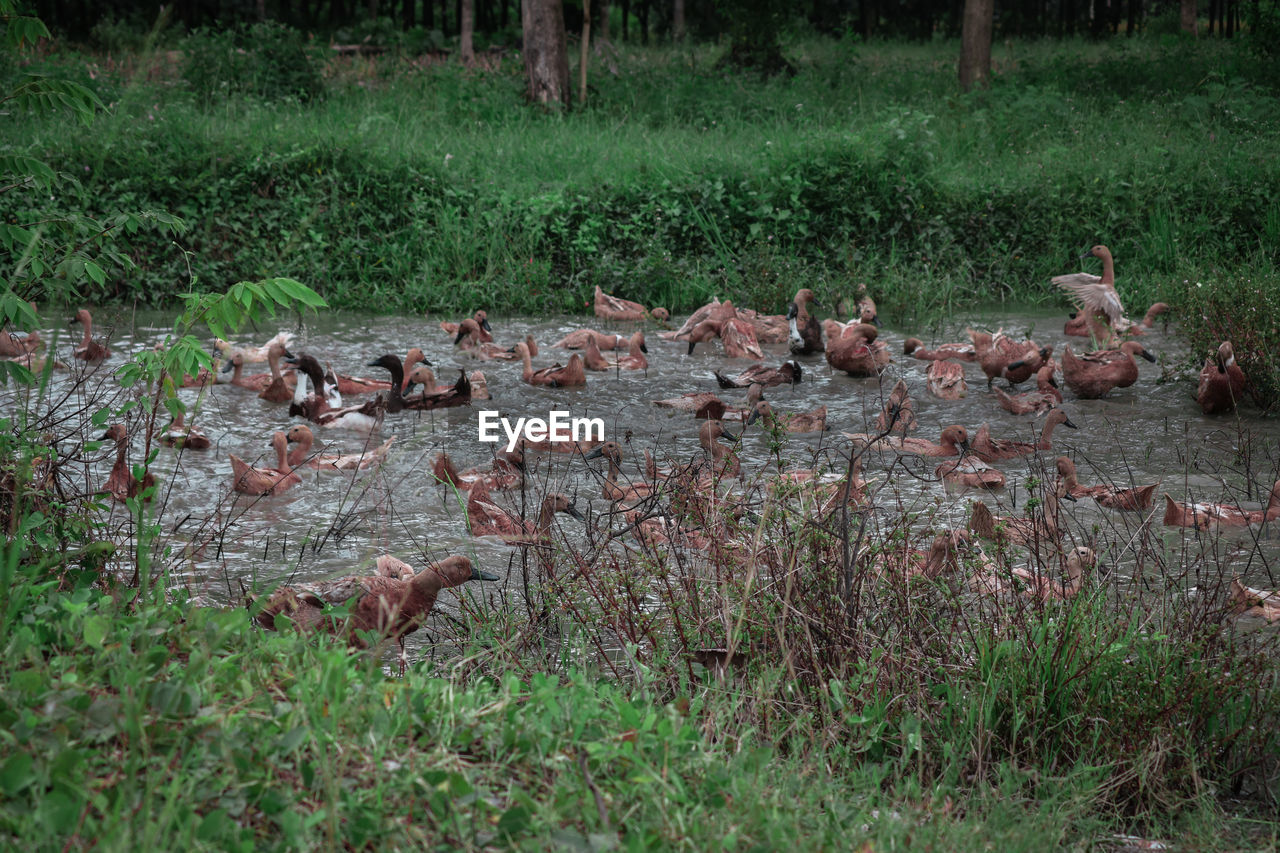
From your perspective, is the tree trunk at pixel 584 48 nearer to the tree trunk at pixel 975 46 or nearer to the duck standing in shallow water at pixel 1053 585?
the tree trunk at pixel 975 46

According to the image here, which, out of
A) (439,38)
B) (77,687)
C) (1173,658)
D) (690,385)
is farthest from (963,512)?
(439,38)

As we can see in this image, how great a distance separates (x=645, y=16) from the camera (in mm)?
48906

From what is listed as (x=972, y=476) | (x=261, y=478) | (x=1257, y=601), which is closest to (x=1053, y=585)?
(x=1257, y=601)

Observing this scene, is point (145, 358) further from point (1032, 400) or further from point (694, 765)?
point (1032, 400)

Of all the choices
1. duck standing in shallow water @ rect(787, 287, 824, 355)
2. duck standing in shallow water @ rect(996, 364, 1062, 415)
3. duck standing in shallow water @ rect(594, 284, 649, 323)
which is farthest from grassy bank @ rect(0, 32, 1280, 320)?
duck standing in shallow water @ rect(996, 364, 1062, 415)

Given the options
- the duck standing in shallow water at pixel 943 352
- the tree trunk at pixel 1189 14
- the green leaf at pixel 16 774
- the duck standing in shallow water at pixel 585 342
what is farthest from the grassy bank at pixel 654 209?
the tree trunk at pixel 1189 14

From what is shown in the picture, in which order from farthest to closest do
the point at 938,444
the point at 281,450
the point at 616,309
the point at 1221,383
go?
the point at 616,309
the point at 1221,383
the point at 938,444
the point at 281,450

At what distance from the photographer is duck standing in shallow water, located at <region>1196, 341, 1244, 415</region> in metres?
8.75

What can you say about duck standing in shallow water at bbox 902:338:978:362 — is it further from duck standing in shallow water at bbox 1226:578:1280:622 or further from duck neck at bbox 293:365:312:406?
duck standing in shallow water at bbox 1226:578:1280:622

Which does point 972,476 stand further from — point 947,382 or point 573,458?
point 947,382

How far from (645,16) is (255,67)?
30161 millimetres

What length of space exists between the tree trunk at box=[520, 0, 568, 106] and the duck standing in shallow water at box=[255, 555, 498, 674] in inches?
675

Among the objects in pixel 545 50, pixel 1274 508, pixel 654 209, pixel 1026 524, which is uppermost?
pixel 545 50

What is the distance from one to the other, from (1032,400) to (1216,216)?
290 inches
